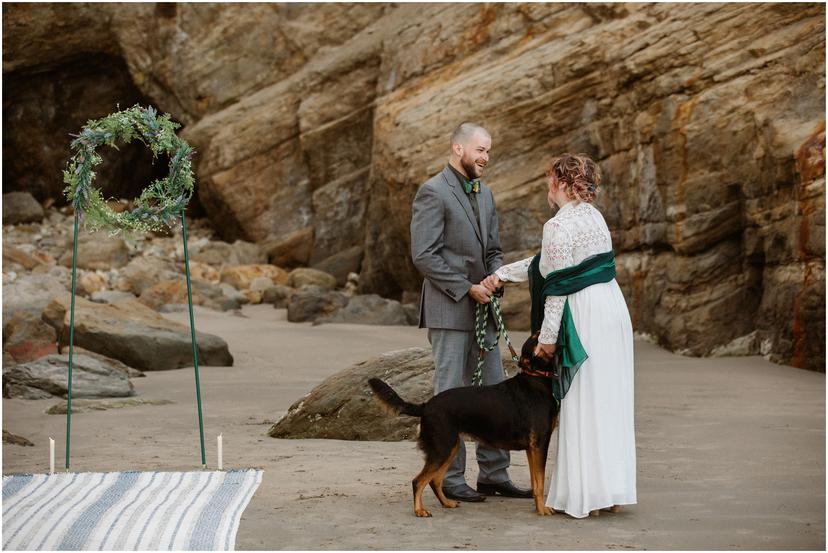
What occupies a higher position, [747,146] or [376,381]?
[747,146]

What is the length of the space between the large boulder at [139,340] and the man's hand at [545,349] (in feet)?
29.0

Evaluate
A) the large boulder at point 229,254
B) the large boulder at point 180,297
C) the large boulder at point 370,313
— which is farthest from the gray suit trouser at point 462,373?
the large boulder at point 229,254

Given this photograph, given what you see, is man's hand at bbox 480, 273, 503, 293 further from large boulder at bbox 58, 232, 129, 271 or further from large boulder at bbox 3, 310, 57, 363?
large boulder at bbox 58, 232, 129, 271

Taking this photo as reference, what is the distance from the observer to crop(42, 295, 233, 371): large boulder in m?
13.9

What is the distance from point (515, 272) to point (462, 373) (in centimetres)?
68

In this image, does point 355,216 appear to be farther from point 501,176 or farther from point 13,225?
point 13,225

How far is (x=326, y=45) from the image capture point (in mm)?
26625

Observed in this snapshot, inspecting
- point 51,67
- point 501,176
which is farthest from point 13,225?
point 501,176

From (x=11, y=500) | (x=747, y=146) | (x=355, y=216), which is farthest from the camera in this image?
(x=355, y=216)

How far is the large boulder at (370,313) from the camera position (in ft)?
61.4

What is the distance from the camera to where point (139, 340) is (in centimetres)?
1397

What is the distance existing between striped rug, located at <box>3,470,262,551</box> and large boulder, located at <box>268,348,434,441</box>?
66.5 inches

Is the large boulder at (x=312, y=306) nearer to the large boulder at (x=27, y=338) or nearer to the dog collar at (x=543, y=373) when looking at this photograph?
the large boulder at (x=27, y=338)

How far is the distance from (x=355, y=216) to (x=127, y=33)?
26.0 feet
